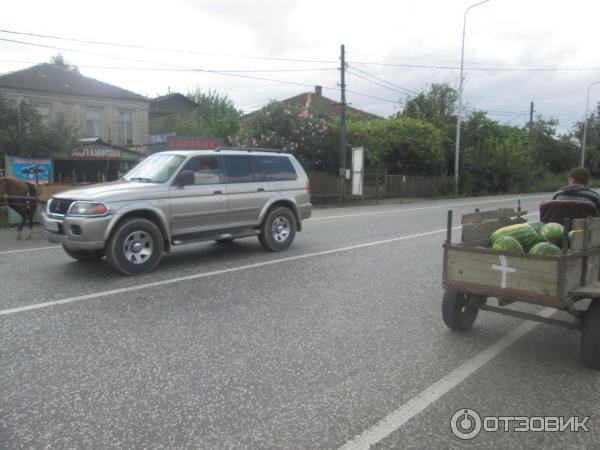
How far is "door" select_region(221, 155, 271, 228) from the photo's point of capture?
8.79m

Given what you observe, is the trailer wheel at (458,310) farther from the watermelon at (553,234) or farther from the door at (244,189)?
the door at (244,189)

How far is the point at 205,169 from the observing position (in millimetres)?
8469

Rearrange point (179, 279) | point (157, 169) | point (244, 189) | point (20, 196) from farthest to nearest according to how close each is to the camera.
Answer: point (20, 196) → point (244, 189) → point (157, 169) → point (179, 279)

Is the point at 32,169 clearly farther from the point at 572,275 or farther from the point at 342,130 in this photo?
the point at 572,275

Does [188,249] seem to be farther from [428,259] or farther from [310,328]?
[310,328]

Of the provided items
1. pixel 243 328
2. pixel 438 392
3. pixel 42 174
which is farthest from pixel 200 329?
pixel 42 174

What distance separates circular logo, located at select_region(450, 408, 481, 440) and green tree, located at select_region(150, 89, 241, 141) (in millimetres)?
29964

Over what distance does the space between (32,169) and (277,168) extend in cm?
907

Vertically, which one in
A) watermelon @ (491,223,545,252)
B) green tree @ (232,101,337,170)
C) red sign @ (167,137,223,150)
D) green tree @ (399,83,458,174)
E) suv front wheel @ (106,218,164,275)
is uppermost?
green tree @ (399,83,458,174)

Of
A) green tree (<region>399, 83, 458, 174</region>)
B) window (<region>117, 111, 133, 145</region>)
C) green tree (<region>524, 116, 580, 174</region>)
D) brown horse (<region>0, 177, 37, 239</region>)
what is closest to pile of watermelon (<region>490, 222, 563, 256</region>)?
brown horse (<region>0, 177, 37, 239</region>)

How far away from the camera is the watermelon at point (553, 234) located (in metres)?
4.77

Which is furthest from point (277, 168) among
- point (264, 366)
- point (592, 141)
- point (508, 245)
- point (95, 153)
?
point (592, 141)

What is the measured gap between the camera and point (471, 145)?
38594 millimetres

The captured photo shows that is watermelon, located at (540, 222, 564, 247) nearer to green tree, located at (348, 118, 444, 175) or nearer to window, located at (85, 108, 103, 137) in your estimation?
green tree, located at (348, 118, 444, 175)
